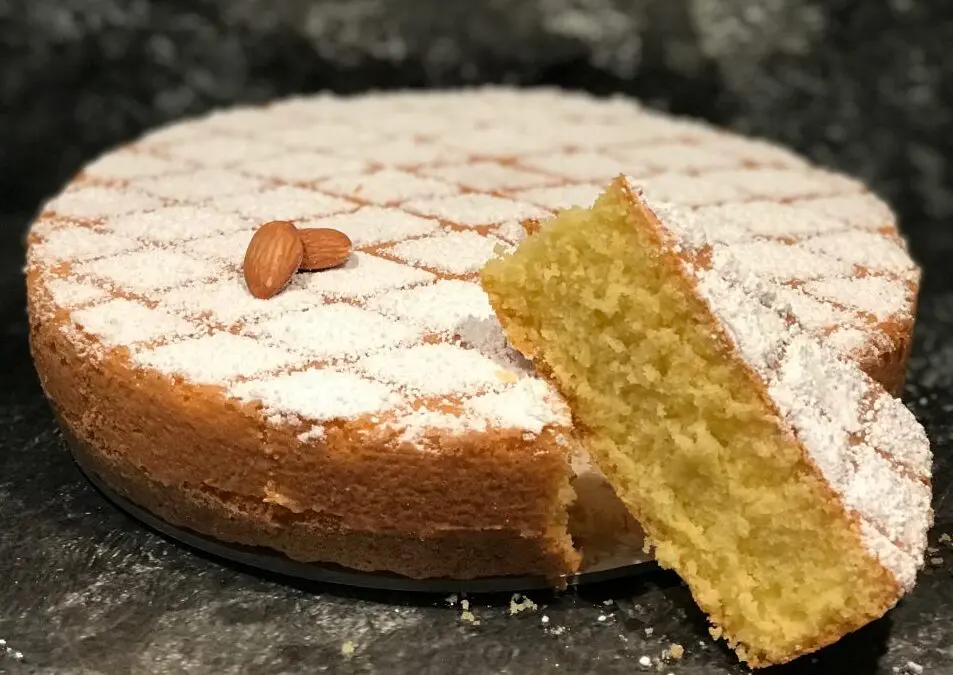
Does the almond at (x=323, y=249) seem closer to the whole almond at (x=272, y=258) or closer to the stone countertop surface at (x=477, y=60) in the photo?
the whole almond at (x=272, y=258)

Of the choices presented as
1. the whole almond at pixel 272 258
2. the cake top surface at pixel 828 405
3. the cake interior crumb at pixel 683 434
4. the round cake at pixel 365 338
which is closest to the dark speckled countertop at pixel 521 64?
the round cake at pixel 365 338

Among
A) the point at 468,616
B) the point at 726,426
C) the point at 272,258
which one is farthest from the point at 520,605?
the point at 272,258

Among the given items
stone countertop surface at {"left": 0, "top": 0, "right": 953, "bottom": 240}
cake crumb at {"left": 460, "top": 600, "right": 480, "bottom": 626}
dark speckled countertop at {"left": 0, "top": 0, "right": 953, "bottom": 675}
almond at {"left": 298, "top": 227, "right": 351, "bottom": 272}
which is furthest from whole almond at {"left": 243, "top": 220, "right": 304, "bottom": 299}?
stone countertop surface at {"left": 0, "top": 0, "right": 953, "bottom": 240}

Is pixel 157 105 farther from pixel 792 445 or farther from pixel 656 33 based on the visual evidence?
pixel 792 445

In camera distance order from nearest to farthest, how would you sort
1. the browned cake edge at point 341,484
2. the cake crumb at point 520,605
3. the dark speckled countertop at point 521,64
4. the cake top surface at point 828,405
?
1. the cake top surface at point 828,405
2. the browned cake edge at point 341,484
3. the cake crumb at point 520,605
4. the dark speckled countertop at point 521,64

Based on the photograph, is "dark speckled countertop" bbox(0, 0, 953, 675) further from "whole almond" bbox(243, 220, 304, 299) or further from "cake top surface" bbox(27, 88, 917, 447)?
"whole almond" bbox(243, 220, 304, 299)
